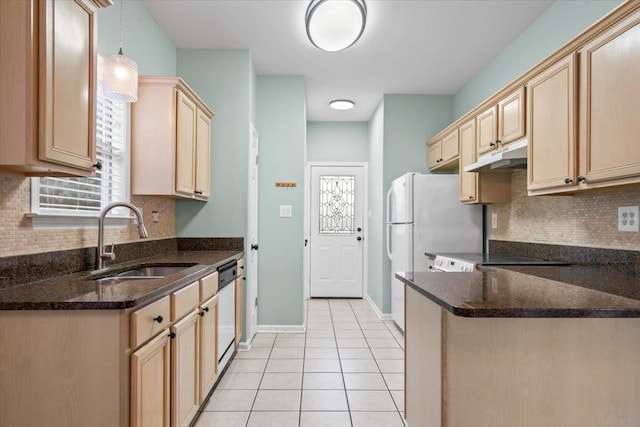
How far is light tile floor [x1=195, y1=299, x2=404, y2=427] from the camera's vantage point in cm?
215

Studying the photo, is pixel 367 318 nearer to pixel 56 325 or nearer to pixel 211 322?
pixel 211 322

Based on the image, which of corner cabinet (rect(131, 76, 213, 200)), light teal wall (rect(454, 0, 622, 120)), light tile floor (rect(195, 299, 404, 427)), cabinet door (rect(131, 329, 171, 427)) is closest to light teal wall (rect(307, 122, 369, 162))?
light teal wall (rect(454, 0, 622, 120))

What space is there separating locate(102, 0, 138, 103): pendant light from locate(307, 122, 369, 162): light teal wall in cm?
378

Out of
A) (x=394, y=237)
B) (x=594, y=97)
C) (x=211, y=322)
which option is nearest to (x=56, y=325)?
(x=211, y=322)

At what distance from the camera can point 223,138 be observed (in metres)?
3.26

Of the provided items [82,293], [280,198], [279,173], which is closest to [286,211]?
[280,198]

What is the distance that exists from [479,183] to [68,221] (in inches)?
117

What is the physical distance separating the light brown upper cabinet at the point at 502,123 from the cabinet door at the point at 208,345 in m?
2.35

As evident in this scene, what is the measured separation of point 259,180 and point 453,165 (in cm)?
212

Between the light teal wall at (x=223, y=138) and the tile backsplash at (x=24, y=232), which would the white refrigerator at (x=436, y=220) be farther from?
the tile backsplash at (x=24, y=232)

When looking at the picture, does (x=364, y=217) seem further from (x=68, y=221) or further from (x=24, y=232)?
(x=24, y=232)

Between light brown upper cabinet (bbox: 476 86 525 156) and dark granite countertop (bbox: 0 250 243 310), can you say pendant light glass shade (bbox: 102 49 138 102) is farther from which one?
light brown upper cabinet (bbox: 476 86 525 156)

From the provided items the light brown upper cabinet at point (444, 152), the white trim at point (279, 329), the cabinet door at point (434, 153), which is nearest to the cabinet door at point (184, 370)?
the white trim at point (279, 329)

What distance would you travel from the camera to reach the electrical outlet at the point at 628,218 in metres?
1.90
